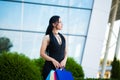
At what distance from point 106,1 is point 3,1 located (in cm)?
507

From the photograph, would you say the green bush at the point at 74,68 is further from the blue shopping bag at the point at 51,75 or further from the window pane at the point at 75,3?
the blue shopping bag at the point at 51,75

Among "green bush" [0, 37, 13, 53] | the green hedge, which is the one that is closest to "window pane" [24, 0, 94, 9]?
"green bush" [0, 37, 13, 53]

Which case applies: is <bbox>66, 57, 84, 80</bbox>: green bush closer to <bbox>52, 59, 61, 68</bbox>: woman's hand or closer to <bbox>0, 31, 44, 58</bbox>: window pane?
<bbox>0, 31, 44, 58</bbox>: window pane

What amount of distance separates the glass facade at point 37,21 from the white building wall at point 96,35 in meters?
0.29

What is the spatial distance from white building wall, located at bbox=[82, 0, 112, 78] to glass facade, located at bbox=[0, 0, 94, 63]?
0.29 m

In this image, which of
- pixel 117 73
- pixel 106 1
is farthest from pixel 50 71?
pixel 117 73

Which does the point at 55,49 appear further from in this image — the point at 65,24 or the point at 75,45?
the point at 75,45

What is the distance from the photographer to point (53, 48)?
674cm

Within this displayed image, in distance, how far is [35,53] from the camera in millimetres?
20953

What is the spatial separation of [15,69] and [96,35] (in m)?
9.05

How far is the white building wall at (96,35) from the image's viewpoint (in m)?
21.9

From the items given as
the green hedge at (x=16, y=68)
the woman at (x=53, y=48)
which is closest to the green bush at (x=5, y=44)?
the green hedge at (x=16, y=68)

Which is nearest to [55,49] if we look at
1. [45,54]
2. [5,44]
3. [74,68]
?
[45,54]

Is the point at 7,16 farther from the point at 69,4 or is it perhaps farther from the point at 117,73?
the point at 117,73
